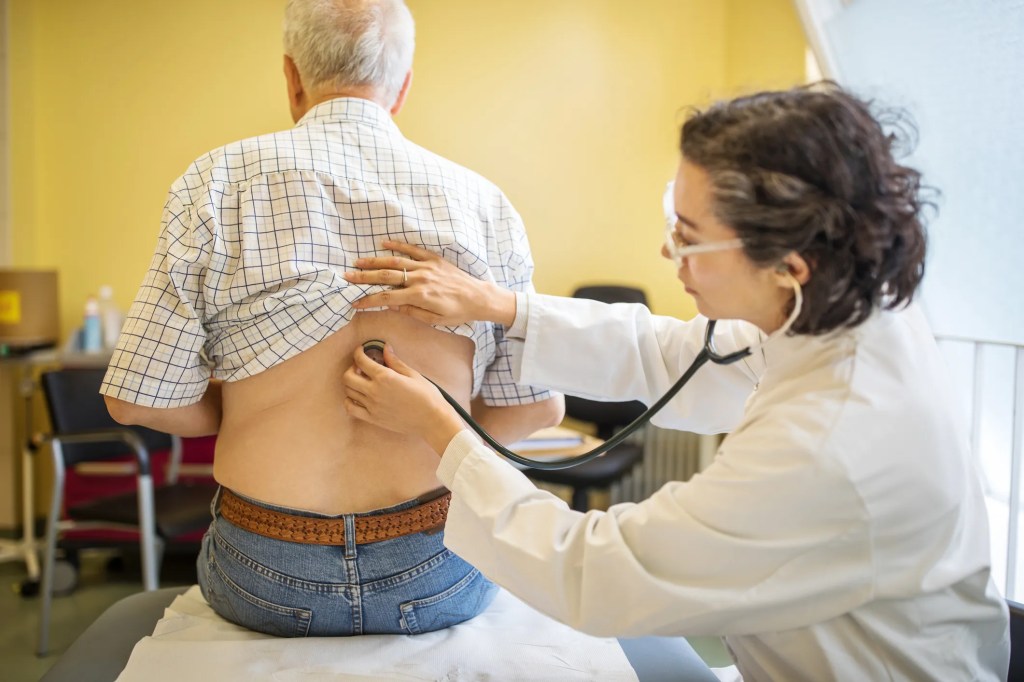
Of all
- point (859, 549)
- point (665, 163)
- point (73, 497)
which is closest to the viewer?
point (859, 549)

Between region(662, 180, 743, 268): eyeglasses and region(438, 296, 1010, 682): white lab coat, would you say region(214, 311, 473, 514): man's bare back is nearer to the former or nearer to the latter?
region(438, 296, 1010, 682): white lab coat

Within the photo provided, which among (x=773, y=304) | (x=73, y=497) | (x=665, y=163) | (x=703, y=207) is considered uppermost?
(x=665, y=163)

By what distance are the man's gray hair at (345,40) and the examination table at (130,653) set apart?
0.90 m

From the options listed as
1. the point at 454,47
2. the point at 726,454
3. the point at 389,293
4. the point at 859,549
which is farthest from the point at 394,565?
the point at 454,47

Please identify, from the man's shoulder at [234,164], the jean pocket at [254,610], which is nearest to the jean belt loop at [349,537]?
the jean pocket at [254,610]

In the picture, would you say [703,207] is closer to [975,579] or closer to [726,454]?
[726,454]

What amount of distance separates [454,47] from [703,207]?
2968 millimetres

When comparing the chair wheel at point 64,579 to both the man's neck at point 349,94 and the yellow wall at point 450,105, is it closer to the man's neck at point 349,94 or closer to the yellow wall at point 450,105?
the yellow wall at point 450,105

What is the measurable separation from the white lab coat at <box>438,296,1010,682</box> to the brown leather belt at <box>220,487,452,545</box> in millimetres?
176

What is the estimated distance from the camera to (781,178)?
854mm

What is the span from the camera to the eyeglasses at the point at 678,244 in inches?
36.2

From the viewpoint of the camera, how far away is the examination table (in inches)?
44.2

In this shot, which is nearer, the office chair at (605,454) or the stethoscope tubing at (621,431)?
the stethoscope tubing at (621,431)

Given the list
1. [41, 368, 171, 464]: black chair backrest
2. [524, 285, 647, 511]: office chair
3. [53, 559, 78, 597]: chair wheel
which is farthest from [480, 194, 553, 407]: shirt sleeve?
[53, 559, 78, 597]: chair wheel
